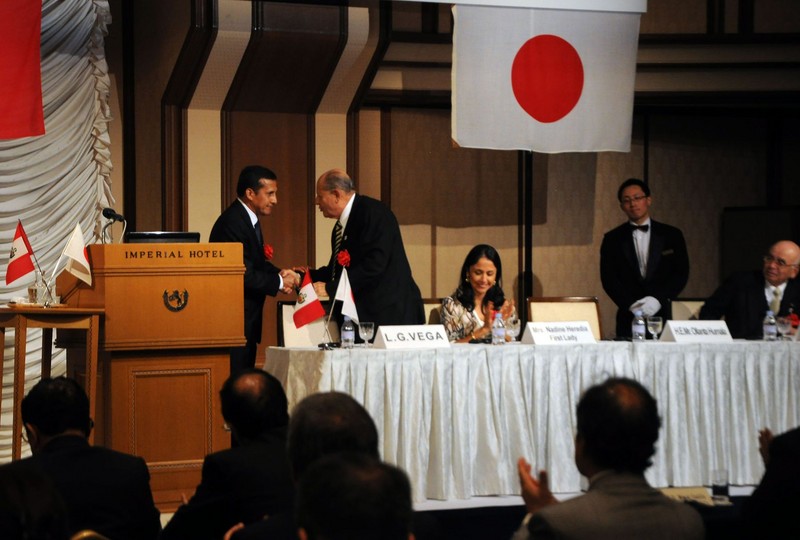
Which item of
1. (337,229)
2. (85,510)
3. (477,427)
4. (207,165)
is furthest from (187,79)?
(85,510)

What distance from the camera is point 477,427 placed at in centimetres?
452

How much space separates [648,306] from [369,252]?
5.64ft

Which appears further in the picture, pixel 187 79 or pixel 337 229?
pixel 187 79

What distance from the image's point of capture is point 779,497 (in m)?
2.32

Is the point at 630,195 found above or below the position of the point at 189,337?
above

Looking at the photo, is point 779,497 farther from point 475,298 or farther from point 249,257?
point 249,257

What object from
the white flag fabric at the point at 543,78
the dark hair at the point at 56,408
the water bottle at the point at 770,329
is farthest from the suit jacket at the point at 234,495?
the white flag fabric at the point at 543,78

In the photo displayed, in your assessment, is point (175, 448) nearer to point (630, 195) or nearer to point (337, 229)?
point (337, 229)

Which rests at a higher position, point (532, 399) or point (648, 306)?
point (648, 306)

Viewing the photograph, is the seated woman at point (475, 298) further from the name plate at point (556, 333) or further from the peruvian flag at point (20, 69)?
the peruvian flag at point (20, 69)

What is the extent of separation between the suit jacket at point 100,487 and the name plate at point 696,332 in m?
2.94

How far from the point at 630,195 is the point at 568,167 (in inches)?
65.7

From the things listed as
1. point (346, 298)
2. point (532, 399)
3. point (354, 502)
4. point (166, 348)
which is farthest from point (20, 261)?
point (354, 502)

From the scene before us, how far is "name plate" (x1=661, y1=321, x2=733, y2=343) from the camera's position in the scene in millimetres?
4883
